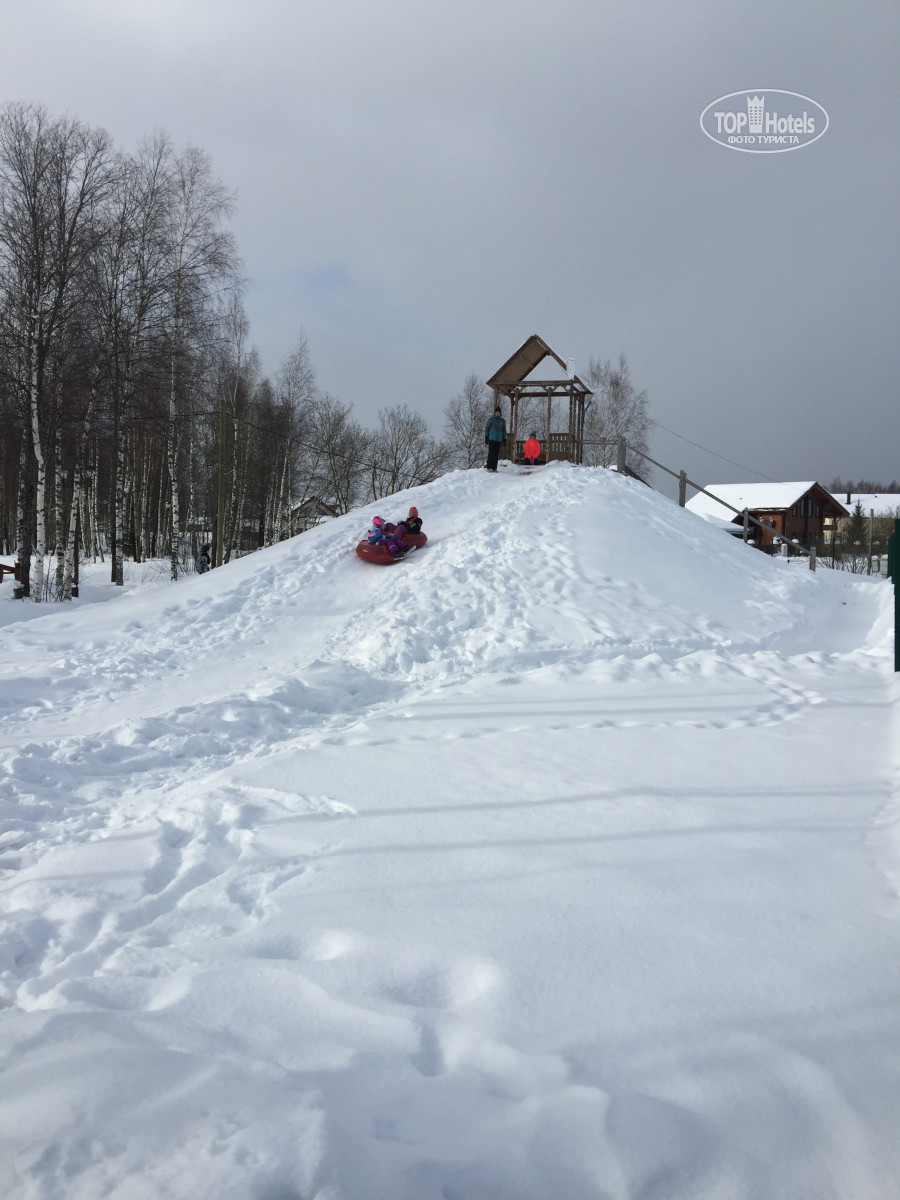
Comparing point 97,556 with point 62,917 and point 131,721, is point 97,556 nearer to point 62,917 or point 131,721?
point 131,721

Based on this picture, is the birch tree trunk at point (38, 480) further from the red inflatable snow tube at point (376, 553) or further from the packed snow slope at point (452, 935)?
the packed snow slope at point (452, 935)

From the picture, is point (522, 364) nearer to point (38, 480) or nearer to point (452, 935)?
point (38, 480)

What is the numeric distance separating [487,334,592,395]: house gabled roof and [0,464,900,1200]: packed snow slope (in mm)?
14595

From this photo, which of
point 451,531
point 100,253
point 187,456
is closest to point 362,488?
point 187,456

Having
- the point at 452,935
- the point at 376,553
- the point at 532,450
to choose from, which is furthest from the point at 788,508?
the point at 452,935

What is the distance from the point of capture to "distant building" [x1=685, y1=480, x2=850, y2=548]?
152 ft

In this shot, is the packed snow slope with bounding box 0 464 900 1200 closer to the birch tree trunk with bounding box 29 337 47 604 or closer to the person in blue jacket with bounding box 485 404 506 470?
the birch tree trunk with bounding box 29 337 47 604

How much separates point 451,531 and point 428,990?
1084cm

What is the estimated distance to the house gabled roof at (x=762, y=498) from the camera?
46625mm

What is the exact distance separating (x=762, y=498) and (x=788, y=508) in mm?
2639

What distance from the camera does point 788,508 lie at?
1807 inches

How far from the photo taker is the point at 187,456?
27.8 m

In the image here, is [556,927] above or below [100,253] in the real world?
below

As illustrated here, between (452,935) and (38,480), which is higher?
(38,480)
